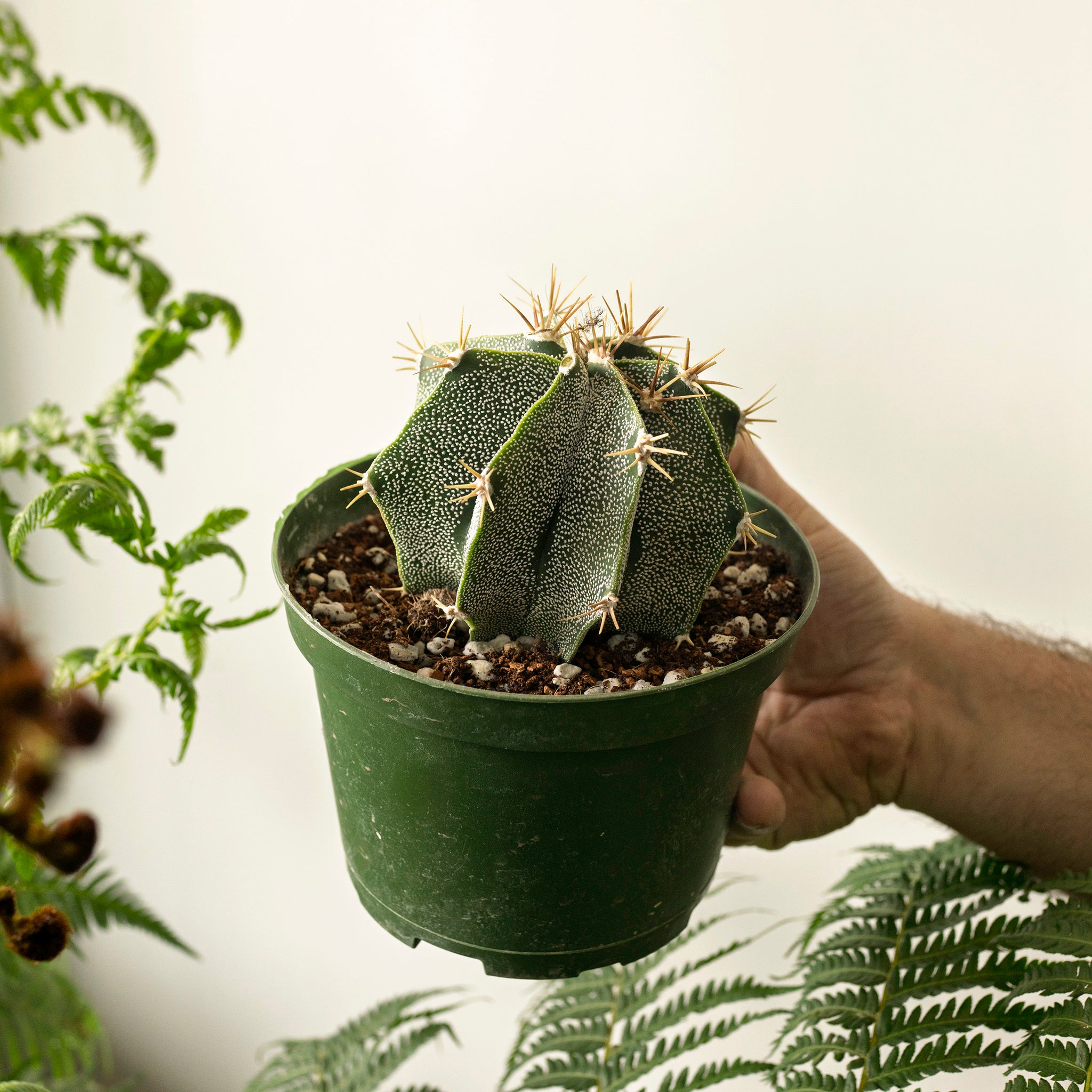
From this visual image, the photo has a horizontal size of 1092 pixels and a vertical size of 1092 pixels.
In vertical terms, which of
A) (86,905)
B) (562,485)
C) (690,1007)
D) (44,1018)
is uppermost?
(562,485)

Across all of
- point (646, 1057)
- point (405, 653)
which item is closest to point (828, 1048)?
point (646, 1057)

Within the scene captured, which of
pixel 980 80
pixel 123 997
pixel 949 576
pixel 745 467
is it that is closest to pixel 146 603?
pixel 123 997

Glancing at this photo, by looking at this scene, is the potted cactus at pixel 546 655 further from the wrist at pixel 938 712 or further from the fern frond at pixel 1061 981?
the wrist at pixel 938 712

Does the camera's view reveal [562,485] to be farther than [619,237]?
No

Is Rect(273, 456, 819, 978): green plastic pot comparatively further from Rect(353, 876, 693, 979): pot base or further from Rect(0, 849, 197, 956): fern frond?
Rect(0, 849, 197, 956): fern frond

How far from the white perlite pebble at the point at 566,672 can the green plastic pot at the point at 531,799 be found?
0.06m

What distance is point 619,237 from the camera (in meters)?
1.17

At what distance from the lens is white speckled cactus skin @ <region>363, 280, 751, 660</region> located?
666 mm

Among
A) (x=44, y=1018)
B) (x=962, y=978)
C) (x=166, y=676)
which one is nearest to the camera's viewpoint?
(x=166, y=676)

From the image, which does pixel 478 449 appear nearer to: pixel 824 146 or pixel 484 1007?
pixel 824 146

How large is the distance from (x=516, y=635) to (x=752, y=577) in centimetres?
23

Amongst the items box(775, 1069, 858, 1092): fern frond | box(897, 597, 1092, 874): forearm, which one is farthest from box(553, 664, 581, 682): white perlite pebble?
box(897, 597, 1092, 874): forearm

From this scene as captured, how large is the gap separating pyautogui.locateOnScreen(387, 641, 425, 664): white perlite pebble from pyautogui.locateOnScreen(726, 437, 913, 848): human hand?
1.50 ft

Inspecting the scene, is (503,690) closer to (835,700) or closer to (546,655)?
(546,655)
